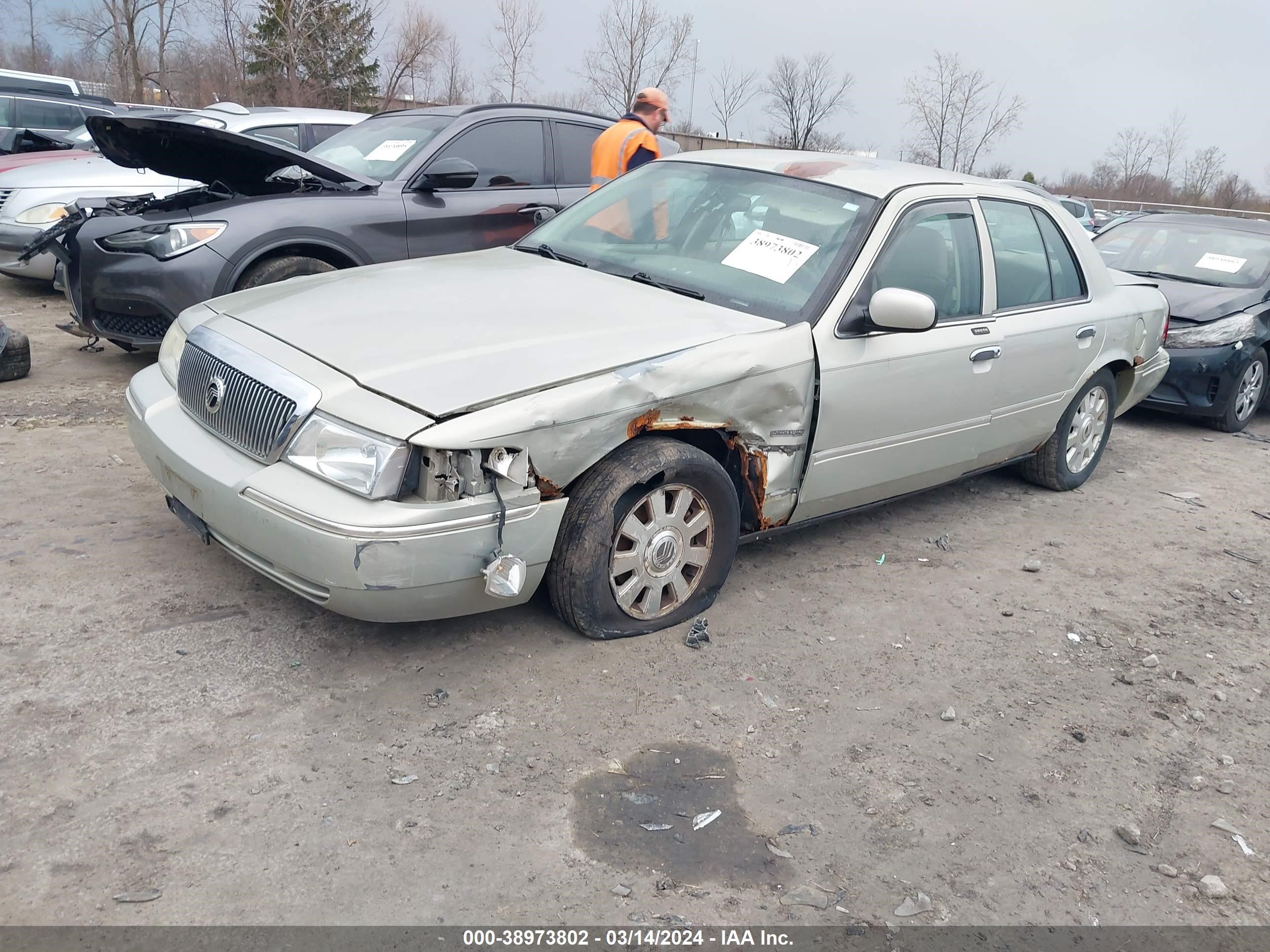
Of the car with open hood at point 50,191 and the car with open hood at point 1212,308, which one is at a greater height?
the car with open hood at point 50,191

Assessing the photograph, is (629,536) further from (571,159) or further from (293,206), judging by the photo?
(571,159)

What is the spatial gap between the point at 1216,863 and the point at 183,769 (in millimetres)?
2838

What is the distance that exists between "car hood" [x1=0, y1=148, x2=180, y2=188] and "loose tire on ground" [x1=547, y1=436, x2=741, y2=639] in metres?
6.39

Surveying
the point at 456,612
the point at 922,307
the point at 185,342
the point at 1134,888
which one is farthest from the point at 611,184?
the point at 1134,888

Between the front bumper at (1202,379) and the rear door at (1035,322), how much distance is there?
2.54m

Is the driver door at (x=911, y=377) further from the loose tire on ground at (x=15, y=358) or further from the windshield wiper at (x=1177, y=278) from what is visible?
the loose tire on ground at (x=15, y=358)

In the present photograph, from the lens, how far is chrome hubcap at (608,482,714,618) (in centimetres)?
355

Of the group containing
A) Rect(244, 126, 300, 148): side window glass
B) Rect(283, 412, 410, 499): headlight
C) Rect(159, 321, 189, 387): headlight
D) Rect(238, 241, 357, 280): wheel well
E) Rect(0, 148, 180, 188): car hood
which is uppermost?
Rect(244, 126, 300, 148): side window glass

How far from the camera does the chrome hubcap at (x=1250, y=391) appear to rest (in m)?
7.82

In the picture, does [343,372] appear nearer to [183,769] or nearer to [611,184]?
[183,769]

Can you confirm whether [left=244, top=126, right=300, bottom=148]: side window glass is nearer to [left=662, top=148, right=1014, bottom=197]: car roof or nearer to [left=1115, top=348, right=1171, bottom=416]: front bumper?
[left=662, top=148, right=1014, bottom=197]: car roof

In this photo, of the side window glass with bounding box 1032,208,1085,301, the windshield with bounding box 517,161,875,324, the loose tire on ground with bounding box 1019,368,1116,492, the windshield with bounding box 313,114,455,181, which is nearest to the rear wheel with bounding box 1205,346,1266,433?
the loose tire on ground with bounding box 1019,368,1116,492

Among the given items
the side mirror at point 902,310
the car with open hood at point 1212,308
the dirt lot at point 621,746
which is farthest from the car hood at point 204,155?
the car with open hood at point 1212,308

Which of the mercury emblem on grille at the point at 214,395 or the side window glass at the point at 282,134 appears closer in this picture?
the mercury emblem on grille at the point at 214,395
